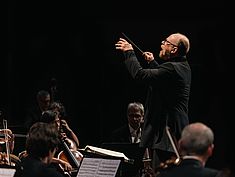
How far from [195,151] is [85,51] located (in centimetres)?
545

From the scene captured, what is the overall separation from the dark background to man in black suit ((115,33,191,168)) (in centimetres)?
326

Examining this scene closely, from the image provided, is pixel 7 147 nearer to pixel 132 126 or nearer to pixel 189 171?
pixel 132 126

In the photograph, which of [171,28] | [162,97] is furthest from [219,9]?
[162,97]

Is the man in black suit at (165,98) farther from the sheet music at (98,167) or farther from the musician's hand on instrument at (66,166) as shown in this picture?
the musician's hand on instrument at (66,166)

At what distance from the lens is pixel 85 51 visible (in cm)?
942

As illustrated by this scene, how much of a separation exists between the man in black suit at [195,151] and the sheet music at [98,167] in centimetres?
88

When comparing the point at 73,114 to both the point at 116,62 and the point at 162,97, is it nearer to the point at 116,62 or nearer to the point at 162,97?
the point at 116,62

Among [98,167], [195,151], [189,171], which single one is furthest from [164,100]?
[189,171]

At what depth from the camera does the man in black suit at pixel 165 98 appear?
18.2 feet

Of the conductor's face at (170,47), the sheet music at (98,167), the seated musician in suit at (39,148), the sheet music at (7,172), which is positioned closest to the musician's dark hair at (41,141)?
the seated musician in suit at (39,148)

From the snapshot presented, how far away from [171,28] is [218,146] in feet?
5.62

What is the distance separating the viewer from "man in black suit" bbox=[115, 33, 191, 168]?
5.55 m

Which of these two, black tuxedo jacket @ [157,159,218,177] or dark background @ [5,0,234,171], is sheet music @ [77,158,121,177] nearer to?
black tuxedo jacket @ [157,159,218,177]

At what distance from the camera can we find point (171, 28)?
29.5ft
